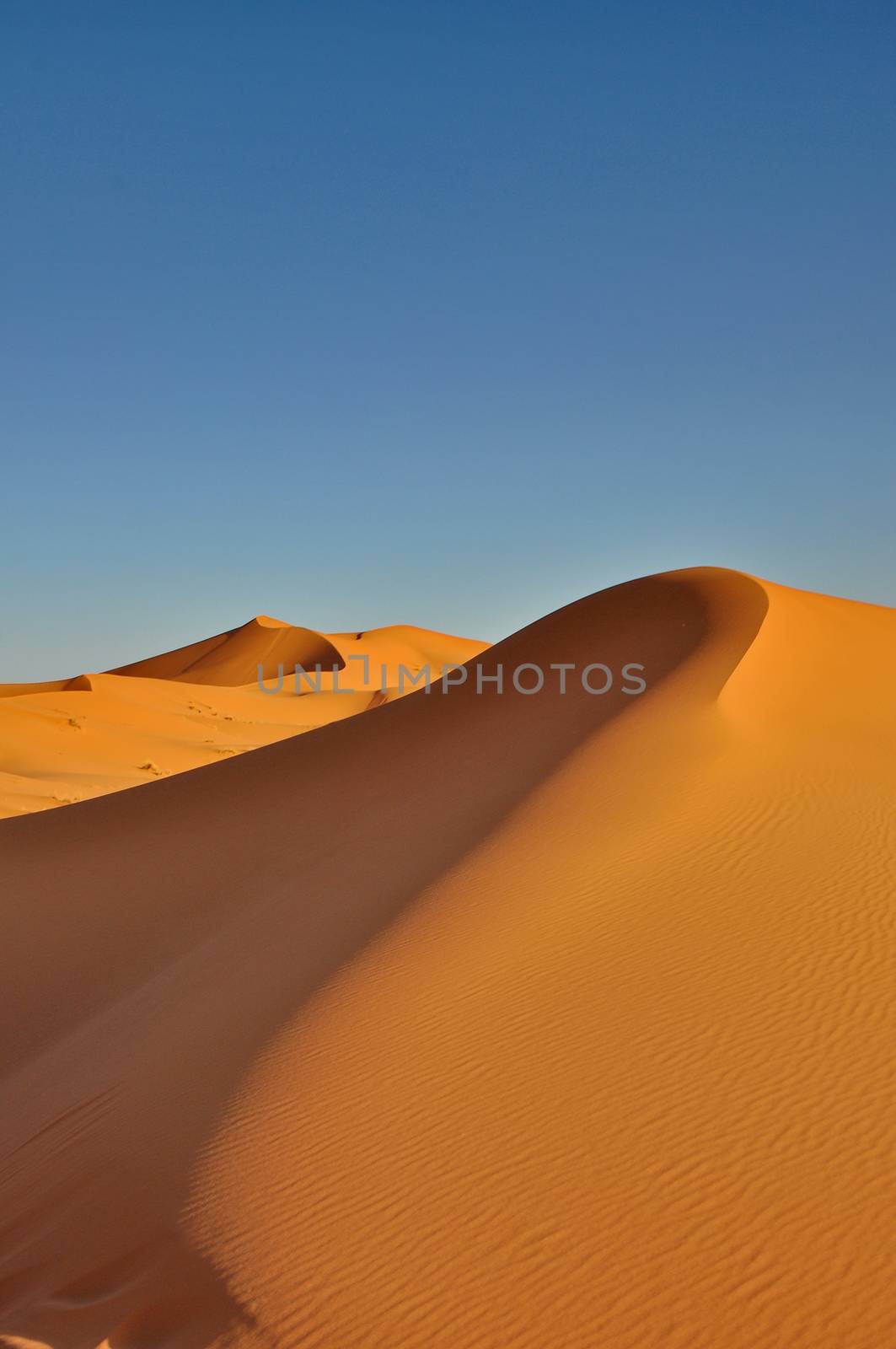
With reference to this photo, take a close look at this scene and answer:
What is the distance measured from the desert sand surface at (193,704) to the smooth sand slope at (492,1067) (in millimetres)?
13486

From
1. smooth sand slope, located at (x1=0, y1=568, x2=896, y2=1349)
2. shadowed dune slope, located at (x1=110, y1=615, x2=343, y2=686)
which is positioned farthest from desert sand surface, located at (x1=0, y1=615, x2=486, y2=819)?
smooth sand slope, located at (x1=0, y1=568, x2=896, y2=1349)

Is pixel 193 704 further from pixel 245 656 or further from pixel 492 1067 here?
pixel 492 1067

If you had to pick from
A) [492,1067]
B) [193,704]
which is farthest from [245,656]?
[492,1067]

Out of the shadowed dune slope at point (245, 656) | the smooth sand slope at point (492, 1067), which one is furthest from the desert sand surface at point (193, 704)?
the smooth sand slope at point (492, 1067)

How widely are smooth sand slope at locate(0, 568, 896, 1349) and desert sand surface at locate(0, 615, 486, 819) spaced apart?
13486 millimetres

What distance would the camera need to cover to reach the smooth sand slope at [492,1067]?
4023 millimetres

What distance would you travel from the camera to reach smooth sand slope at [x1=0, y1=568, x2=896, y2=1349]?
402cm

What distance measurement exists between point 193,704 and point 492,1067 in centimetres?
4603

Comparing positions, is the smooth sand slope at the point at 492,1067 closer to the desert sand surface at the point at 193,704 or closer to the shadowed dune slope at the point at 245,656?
the desert sand surface at the point at 193,704

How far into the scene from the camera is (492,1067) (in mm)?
5691

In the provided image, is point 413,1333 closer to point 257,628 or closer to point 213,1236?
point 213,1236

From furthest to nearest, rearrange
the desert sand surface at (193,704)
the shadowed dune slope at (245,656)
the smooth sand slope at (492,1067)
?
the shadowed dune slope at (245,656)
the desert sand surface at (193,704)
the smooth sand slope at (492,1067)

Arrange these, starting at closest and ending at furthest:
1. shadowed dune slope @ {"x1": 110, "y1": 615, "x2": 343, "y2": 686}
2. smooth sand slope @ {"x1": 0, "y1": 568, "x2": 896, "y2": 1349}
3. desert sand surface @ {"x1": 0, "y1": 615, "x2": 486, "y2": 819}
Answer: smooth sand slope @ {"x1": 0, "y1": 568, "x2": 896, "y2": 1349}
desert sand surface @ {"x1": 0, "y1": 615, "x2": 486, "y2": 819}
shadowed dune slope @ {"x1": 110, "y1": 615, "x2": 343, "y2": 686}

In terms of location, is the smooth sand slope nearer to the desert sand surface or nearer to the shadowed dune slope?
the desert sand surface
